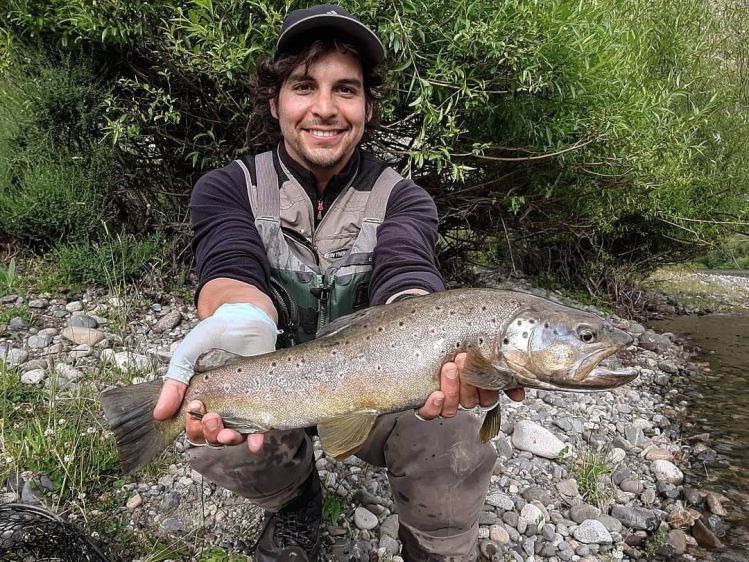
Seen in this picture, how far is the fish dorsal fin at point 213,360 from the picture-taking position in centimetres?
235

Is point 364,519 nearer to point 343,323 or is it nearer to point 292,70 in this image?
point 343,323

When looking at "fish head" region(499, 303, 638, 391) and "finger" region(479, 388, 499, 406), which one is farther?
"finger" region(479, 388, 499, 406)

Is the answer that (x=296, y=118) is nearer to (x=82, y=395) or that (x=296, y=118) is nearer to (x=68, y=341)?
(x=82, y=395)

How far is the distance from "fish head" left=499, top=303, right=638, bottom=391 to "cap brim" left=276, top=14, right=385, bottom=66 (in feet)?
6.29

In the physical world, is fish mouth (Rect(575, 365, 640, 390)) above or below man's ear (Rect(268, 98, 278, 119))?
below

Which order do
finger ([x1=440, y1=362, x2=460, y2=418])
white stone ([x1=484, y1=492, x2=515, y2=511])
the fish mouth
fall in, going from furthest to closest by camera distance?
white stone ([x1=484, y1=492, x2=515, y2=511])
finger ([x1=440, y1=362, x2=460, y2=418])
the fish mouth

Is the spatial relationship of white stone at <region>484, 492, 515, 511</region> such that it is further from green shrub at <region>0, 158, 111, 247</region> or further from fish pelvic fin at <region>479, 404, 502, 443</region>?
green shrub at <region>0, 158, 111, 247</region>

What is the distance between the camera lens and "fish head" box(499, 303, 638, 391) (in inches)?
86.7

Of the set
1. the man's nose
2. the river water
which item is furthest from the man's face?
the river water

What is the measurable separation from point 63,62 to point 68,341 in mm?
2699

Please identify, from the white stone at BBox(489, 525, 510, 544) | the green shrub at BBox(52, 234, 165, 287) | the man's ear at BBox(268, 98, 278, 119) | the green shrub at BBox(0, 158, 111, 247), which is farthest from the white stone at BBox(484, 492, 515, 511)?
the green shrub at BBox(0, 158, 111, 247)

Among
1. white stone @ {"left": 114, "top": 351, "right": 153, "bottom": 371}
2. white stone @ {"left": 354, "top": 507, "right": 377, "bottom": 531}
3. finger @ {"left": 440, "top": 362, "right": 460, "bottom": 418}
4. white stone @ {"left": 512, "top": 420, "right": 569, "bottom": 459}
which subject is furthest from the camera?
white stone @ {"left": 512, "top": 420, "right": 569, "bottom": 459}

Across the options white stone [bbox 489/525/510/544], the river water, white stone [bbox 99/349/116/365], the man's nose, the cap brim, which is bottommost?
the river water

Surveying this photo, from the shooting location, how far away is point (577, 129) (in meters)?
5.46
